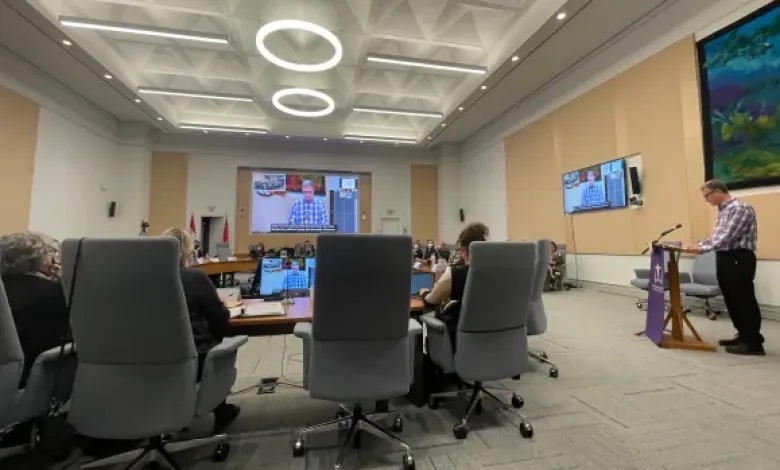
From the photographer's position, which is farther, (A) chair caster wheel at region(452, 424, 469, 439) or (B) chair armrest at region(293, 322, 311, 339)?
(A) chair caster wheel at region(452, 424, 469, 439)

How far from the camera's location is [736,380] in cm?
259

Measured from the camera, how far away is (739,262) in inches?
121

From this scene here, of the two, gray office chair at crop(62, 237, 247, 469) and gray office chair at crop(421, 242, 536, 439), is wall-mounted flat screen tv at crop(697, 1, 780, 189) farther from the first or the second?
gray office chair at crop(62, 237, 247, 469)

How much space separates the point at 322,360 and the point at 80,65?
835 centimetres

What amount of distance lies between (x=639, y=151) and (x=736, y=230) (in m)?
3.37

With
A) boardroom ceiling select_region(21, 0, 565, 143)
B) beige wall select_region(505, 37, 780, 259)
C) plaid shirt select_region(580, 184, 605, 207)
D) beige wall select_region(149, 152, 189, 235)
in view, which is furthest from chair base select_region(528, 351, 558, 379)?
beige wall select_region(149, 152, 189, 235)

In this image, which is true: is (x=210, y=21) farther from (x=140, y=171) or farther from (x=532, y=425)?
(x=532, y=425)

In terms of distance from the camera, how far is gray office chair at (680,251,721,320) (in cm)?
422

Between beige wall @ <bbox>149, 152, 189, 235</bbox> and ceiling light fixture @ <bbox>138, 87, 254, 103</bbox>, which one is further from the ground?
ceiling light fixture @ <bbox>138, 87, 254, 103</bbox>

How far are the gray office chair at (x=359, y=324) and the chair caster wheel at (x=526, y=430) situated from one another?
68 cm

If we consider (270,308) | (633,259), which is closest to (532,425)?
(270,308)

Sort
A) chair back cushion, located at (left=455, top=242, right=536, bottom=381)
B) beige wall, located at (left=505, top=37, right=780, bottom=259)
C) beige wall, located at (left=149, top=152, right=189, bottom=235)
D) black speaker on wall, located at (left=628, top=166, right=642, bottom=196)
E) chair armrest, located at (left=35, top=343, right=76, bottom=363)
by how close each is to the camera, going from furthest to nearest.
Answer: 1. beige wall, located at (left=149, top=152, right=189, bottom=235)
2. black speaker on wall, located at (left=628, top=166, right=642, bottom=196)
3. beige wall, located at (left=505, top=37, right=780, bottom=259)
4. chair back cushion, located at (left=455, top=242, right=536, bottom=381)
5. chair armrest, located at (left=35, top=343, right=76, bottom=363)

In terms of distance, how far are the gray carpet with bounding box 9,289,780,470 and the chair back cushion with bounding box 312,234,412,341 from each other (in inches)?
26.3

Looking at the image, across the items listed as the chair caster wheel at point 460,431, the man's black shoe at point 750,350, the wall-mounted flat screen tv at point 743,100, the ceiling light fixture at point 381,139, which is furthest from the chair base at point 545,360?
the ceiling light fixture at point 381,139
